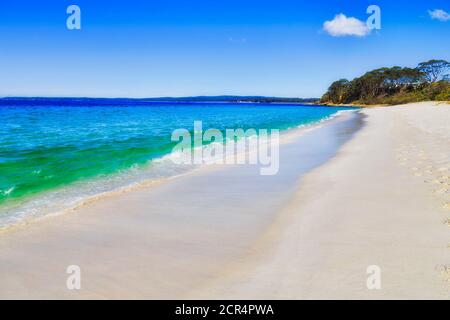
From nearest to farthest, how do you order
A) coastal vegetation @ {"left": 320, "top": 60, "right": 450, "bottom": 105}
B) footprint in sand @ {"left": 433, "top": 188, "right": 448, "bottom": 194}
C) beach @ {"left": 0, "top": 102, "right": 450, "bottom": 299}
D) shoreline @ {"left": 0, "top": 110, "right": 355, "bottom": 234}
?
beach @ {"left": 0, "top": 102, "right": 450, "bottom": 299} → shoreline @ {"left": 0, "top": 110, "right": 355, "bottom": 234} → footprint in sand @ {"left": 433, "top": 188, "right": 448, "bottom": 194} → coastal vegetation @ {"left": 320, "top": 60, "right": 450, "bottom": 105}

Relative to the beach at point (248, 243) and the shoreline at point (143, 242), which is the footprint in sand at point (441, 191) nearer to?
the beach at point (248, 243)

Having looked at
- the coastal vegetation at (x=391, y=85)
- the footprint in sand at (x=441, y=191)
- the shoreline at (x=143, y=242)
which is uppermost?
the coastal vegetation at (x=391, y=85)

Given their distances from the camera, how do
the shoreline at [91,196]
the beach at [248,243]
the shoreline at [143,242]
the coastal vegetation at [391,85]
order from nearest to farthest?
the beach at [248,243] → the shoreline at [143,242] → the shoreline at [91,196] → the coastal vegetation at [391,85]

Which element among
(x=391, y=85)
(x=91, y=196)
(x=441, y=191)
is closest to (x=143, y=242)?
(x=91, y=196)

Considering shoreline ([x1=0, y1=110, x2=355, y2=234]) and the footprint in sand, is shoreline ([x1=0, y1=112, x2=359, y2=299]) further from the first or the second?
the footprint in sand

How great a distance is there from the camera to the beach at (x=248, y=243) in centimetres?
441

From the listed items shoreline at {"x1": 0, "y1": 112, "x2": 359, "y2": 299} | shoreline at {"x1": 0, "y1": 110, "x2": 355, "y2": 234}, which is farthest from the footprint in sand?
shoreline at {"x1": 0, "y1": 110, "x2": 355, "y2": 234}

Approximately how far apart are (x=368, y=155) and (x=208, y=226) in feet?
33.7

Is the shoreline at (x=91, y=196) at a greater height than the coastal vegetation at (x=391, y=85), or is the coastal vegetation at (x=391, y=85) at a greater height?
the coastal vegetation at (x=391, y=85)

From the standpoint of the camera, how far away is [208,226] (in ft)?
22.4

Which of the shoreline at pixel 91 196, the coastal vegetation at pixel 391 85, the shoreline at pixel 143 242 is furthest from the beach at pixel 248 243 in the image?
the coastal vegetation at pixel 391 85

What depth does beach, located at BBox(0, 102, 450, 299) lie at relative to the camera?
4410mm
